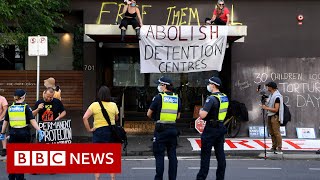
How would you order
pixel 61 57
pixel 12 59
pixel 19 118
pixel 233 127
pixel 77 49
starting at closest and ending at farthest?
A: pixel 19 118 < pixel 233 127 < pixel 77 49 < pixel 12 59 < pixel 61 57

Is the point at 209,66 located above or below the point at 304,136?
above

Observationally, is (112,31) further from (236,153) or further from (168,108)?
(168,108)

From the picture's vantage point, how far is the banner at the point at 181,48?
48.5ft

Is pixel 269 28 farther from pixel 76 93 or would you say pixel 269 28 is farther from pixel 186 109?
pixel 76 93

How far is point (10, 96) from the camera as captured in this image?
16.2 meters

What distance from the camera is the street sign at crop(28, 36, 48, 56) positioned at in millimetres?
12414

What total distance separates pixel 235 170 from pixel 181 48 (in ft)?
17.3

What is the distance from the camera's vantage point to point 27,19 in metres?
14.6

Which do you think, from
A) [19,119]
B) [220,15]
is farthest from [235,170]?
[220,15]

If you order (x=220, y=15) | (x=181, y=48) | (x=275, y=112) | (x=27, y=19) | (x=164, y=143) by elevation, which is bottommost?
(x=164, y=143)

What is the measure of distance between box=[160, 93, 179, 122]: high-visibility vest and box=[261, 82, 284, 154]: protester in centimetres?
452

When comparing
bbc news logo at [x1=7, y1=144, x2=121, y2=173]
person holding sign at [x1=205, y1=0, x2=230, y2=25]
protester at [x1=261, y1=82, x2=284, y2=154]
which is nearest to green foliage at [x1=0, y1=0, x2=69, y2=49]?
person holding sign at [x1=205, y1=0, x2=230, y2=25]

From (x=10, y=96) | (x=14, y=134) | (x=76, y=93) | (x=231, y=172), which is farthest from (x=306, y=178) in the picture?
(x=10, y=96)

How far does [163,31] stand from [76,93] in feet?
12.6
